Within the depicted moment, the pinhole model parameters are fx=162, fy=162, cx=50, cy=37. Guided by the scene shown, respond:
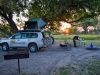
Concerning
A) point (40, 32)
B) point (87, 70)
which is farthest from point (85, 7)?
point (87, 70)

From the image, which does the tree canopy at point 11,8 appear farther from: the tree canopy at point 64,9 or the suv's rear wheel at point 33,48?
the suv's rear wheel at point 33,48

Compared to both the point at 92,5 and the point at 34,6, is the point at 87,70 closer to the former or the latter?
the point at 92,5

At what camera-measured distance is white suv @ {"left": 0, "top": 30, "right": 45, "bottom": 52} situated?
523 inches

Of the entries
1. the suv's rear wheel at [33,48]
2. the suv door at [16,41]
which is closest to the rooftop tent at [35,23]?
the suv door at [16,41]

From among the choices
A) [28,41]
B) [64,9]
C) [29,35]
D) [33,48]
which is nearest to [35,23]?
[29,35]

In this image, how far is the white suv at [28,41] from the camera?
13.3 m

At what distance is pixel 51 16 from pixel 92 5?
426 cm

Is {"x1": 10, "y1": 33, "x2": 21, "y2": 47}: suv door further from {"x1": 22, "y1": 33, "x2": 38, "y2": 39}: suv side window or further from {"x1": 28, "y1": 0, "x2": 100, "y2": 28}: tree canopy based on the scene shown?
{"x1": 28, "y1": 0, "x2": 100, "y2": 28}: tree canopy

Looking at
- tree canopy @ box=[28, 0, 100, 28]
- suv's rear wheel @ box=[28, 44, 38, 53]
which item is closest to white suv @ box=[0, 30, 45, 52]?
suv's rear wheel @ box=[28, 44, 38, 53]

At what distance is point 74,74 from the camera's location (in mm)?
6898

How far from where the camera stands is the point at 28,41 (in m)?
13.6

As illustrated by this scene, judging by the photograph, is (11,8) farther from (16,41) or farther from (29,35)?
(16,41)

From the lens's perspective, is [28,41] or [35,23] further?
[35,23]

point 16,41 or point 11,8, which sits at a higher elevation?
point 11,8
